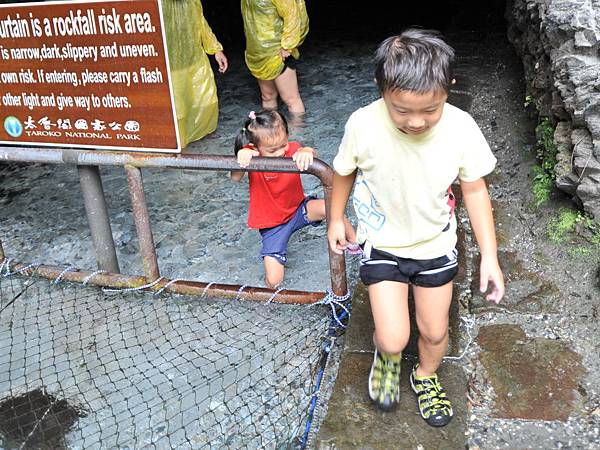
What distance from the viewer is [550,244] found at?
9.90 ft

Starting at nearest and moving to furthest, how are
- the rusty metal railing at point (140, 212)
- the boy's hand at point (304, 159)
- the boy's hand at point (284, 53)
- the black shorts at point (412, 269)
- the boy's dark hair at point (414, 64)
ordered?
the boy's dark hair at point (414, 64) → the black shorts at point (412, 269) → the boy's hand at point (304, 159) → the rusty metal railing at point (140, 212) → the boy's hand at point (284, 53)

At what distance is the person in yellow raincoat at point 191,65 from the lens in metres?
4.67

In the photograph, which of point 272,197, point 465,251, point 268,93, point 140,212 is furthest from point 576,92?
point 268,93

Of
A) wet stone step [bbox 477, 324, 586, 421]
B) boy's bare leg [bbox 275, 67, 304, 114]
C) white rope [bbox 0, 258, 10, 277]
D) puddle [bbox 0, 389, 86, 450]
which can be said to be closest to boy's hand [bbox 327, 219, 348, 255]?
wet stone step [bbox 477, 324, 586, 421]

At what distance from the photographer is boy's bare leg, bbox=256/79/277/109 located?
5.80 meters

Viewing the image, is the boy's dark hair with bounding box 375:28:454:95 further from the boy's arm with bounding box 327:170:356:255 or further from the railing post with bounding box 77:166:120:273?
the railing post with bounding box 77:166:120:273

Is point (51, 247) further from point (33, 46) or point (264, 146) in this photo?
point (264, 146)

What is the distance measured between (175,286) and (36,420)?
0.88 meters

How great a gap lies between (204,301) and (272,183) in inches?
27.3

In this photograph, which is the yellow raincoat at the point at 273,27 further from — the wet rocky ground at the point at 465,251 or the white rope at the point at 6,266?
the white rope at the point at 6,266

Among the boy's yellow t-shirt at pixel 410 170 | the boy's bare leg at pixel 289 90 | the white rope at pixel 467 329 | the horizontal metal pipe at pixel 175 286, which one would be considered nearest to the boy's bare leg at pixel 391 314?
the boy's yellow t-shirt at pixel 410 170

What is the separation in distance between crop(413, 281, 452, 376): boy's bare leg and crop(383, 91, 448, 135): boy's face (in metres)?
0.57

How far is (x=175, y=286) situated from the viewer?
10.7 ft

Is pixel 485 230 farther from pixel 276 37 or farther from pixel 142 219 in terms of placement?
pixel 276 37
